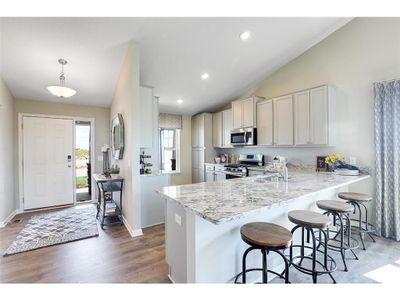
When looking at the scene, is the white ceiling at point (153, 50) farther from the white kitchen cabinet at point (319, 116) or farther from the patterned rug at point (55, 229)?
the patterned rug at point (55, 229)

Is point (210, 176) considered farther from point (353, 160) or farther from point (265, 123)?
point (353, 160)

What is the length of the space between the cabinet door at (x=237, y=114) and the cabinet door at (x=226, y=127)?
0.90 feet

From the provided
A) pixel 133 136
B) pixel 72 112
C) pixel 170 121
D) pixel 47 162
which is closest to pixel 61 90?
pixel 133 136

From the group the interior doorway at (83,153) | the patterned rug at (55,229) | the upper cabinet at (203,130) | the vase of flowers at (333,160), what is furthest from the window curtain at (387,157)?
the interior doorway at (83,153)

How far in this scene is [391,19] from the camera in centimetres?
278

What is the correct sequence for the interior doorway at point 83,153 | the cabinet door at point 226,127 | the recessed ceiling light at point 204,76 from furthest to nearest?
the cabinet door at point 226,127 < the interior doorway at point 83,153 < the recessed ceiling light at point 204,76

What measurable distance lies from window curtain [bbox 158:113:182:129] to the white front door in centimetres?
217

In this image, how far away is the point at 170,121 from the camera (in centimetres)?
564

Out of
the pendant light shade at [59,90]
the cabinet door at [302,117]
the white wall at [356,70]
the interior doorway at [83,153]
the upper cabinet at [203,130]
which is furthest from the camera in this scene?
the upper cabinet at [203,130]

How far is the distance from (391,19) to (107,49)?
414 cm

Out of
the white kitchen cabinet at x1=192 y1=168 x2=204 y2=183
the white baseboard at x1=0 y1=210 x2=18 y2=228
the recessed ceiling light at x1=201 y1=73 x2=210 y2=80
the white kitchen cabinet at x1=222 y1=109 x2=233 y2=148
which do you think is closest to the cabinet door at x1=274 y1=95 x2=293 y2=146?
the white kitchen cabinet at x1=222 y1=109 x2=233 y2=148

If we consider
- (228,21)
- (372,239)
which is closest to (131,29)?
(228,21)

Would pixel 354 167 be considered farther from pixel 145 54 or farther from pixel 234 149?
pixel 145 54

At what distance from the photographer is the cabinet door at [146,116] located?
3521 mm
